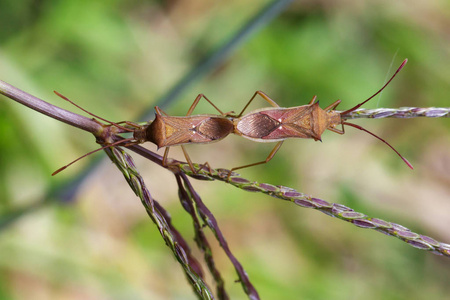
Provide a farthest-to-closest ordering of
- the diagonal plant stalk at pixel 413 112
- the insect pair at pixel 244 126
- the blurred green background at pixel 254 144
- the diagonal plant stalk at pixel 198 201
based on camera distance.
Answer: the blurred green background at pixel 254 144 < the insect pair at pixel 244 126 < the diagonal plant stalk at pixel 413 112 < the diagonal plant stalk at pixel 198 201

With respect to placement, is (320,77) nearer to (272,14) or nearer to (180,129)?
(272,14)

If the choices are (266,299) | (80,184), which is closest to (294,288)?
(266,299)

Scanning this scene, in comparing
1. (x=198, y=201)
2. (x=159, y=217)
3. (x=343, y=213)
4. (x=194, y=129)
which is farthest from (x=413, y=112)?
(x=194, y=129)

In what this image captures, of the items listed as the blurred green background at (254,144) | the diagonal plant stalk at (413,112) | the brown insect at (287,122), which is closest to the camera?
the diagonal plant stalk at (413,112)

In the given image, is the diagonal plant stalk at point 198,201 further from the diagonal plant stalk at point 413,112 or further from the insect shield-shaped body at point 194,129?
the insect shield-shaped body at point 194,129

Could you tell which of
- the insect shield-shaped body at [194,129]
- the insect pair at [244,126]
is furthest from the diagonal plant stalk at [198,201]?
the insect shield-shaped body at [194,129]

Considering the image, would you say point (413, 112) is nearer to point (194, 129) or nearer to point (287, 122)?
point (287, 122)

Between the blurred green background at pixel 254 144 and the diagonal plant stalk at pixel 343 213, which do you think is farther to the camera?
the blurred green background at pixel 254 144

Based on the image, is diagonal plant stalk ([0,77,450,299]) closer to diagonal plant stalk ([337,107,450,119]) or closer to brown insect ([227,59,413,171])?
diagonal plant stalk ([337,107,450,119])
